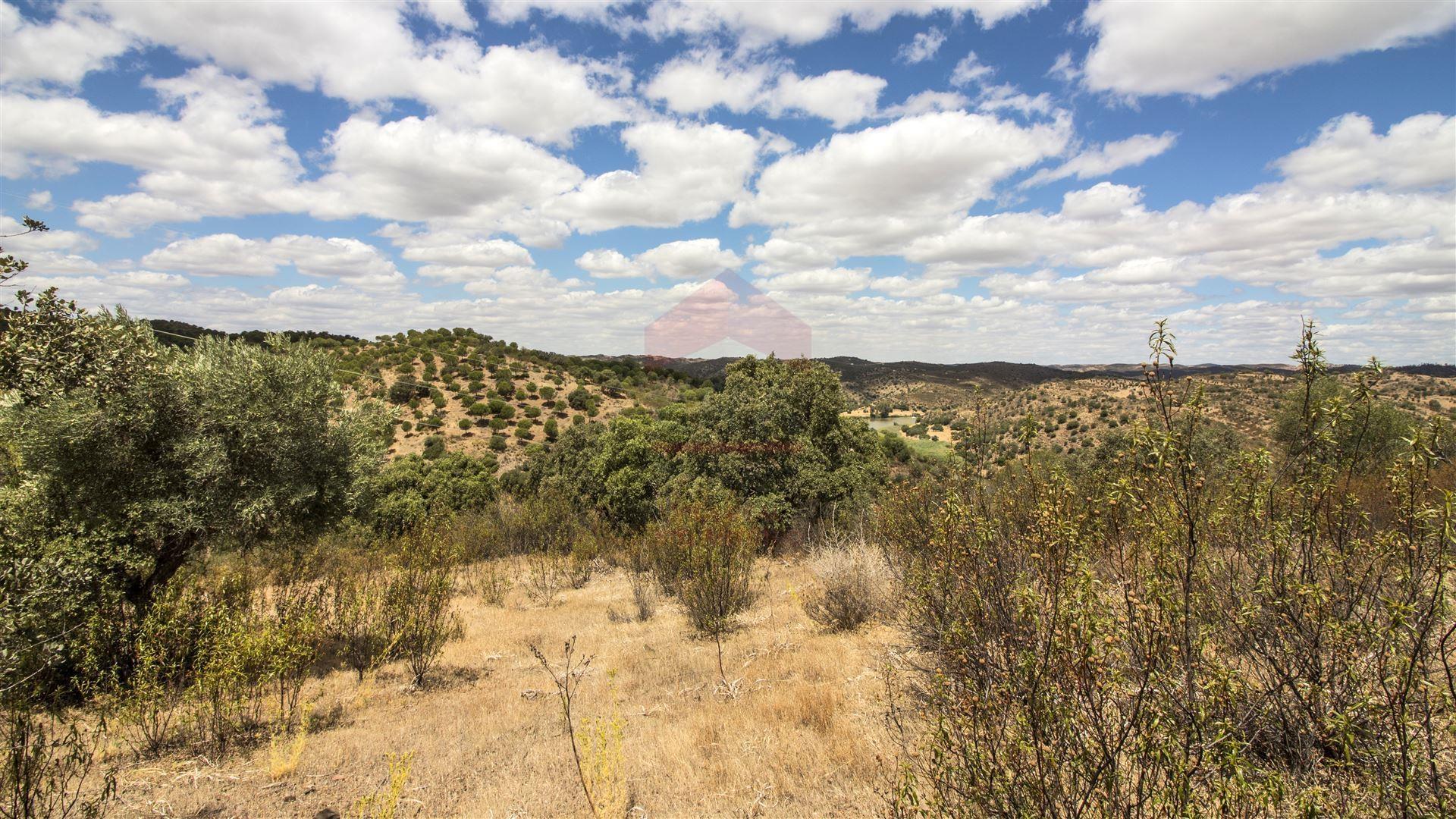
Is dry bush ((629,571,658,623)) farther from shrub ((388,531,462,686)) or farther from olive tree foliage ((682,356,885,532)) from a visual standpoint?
shrub ((388,531,462,686))

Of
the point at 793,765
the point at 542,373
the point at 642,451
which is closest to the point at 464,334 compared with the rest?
the point at 542,373

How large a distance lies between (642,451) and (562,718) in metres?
15.0

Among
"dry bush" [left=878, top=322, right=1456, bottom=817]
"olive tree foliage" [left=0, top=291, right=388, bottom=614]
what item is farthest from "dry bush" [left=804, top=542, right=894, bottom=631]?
"olive tree foliage" [left=0, top=291, right=388, bottom=614]

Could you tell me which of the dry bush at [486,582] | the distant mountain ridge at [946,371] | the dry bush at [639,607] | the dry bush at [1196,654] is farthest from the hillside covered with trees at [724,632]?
the distant mountain ridge at [946,371]

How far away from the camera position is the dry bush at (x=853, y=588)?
399 inches

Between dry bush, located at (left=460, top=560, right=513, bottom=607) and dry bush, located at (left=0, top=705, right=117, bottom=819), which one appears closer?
dry bush, located at (left=0, top=705, right=117, bottom=819)

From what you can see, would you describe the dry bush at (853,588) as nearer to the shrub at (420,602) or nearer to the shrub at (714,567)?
the shrub at (714,567)

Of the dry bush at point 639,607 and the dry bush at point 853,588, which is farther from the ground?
the dry bush at point 853,588

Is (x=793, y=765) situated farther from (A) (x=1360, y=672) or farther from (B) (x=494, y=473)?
(B) (x=494, y=473)

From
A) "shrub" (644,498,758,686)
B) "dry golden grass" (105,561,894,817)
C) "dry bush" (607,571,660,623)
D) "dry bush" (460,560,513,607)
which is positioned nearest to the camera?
"dry golden grass" (105,561,894,817)

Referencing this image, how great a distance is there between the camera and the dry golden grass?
535cm

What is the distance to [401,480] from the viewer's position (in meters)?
25.4

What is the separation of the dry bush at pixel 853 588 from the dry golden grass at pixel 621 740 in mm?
386

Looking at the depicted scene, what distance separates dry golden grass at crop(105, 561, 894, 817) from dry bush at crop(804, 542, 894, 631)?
1.27 ft
